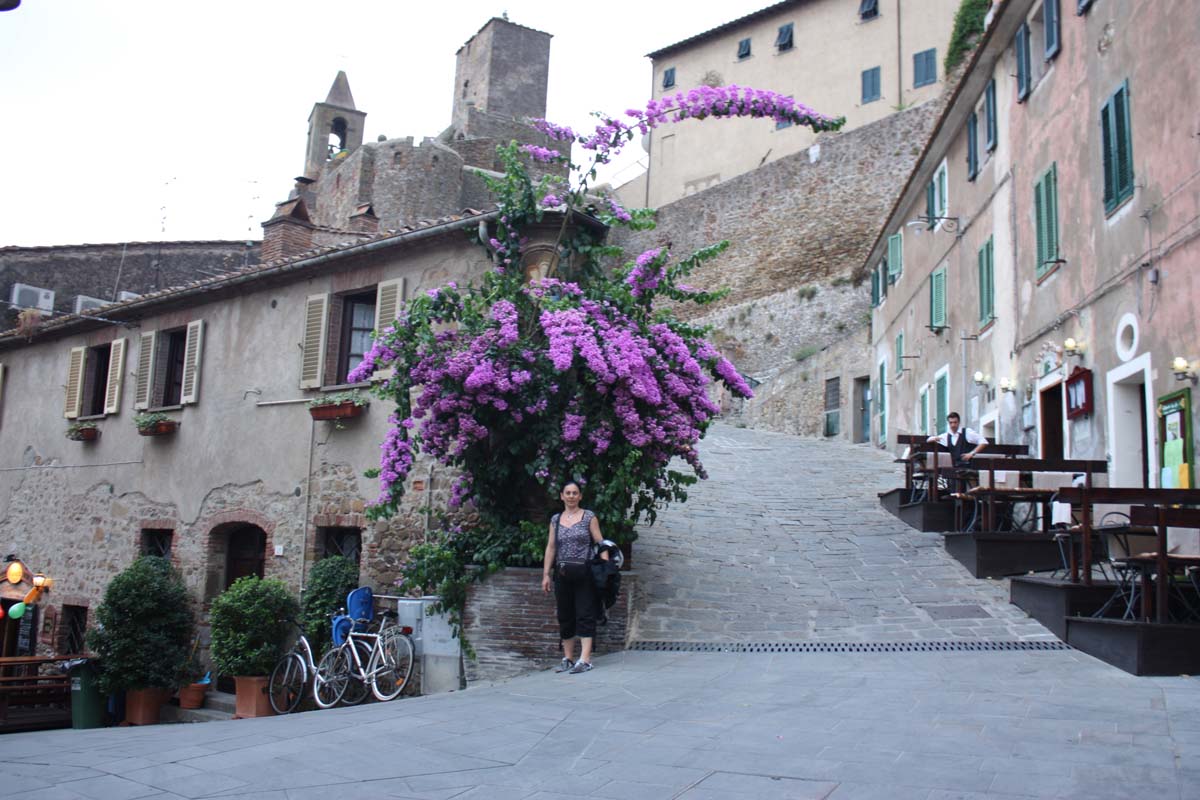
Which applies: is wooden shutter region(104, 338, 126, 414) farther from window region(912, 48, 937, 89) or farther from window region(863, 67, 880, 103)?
window region(912, 48, 937, 89)

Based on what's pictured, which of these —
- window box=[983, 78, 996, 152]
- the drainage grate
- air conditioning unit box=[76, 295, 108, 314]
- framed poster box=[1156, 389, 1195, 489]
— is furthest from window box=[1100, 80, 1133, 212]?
air conditioning unit box=[76, 295, 108, 314]

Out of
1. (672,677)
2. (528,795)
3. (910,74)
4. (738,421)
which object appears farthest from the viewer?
(910,74)

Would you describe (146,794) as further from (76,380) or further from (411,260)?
(76,380)

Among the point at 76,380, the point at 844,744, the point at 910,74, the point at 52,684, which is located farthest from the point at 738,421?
the point at 844,744

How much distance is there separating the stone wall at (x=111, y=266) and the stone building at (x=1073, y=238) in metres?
14.5

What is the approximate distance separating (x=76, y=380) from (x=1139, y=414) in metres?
16.4

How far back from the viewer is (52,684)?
48.6 ft

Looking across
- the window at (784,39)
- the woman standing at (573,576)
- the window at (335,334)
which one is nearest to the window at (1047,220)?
the woman standing at (573,576)

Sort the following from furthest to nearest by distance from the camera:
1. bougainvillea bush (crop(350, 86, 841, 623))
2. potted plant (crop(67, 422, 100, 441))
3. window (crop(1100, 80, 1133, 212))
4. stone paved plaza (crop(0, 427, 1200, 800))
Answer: potted plant (crop(67, 422, 100, 441))
window (crop(1100, 80, 1133, 212))
bougainvillea bush (crop(350, 86, 841, 623))
stone paved plaza (crop(0, 427, 1200, 800))

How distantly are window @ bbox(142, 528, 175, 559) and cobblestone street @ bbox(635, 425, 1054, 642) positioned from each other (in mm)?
7499

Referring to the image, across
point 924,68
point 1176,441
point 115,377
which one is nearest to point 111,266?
point 115,377

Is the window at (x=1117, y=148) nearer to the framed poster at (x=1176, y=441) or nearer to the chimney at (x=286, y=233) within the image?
the framed poster at (x=1176, y=441)

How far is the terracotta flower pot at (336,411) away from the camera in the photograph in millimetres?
13281

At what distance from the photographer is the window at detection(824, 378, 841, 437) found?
28.2 m
